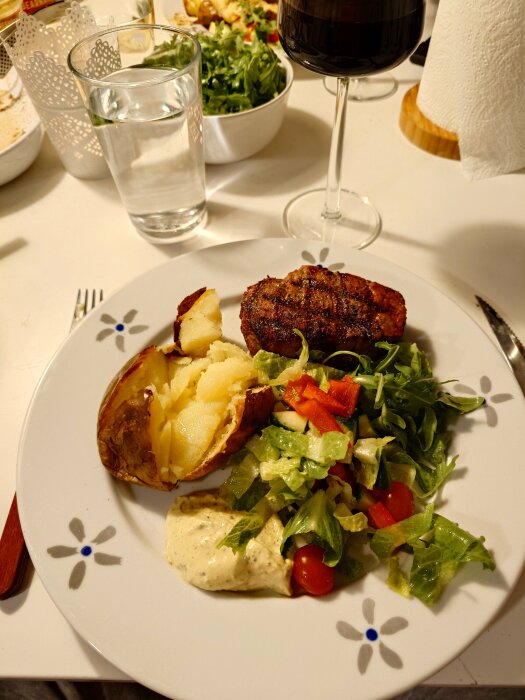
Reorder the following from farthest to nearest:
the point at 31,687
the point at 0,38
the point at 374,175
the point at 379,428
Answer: the point at 374,175 → the point at 0,38 → the point at 31,687 → the point at 379,428

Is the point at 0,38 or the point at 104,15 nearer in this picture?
the point at 0,38

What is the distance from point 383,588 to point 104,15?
2.11 m

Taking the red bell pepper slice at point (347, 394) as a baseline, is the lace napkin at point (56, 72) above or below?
above

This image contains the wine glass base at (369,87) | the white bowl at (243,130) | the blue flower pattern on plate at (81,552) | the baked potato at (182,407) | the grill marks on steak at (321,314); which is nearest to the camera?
the blue flower pattern on plate at (81,552)

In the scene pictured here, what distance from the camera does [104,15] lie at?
82.5 inches

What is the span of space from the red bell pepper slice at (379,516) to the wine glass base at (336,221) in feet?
2.88

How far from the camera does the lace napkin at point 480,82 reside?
1621 millimetres

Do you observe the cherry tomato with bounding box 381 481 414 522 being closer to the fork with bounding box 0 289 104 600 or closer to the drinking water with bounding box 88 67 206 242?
the fork with bounding box 0 289 104 600

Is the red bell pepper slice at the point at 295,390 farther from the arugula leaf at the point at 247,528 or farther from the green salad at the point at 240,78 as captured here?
the green salad at the point at 240,78

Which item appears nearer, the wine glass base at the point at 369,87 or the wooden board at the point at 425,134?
the wooden board at the point at 425,134

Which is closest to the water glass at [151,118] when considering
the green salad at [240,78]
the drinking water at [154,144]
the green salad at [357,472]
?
the drinking water at [154,144]

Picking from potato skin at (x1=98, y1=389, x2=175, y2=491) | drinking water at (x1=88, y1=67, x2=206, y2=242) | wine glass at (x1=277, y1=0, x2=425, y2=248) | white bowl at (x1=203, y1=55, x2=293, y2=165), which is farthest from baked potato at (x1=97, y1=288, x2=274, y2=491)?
white bowl at (x1=203, y1=55, x2=293, y2=165)

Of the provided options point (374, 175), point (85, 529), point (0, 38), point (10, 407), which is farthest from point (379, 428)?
point (0, 38)

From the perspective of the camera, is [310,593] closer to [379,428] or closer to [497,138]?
[379,428]
